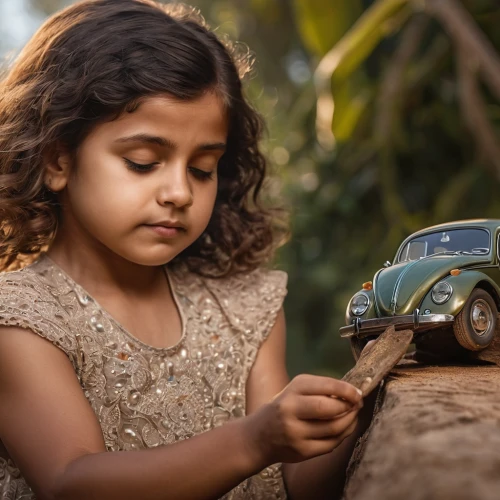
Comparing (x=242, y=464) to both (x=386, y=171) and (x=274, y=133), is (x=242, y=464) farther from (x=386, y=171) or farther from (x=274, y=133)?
(x=274, y=133)

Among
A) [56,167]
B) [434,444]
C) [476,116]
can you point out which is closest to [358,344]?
[434,444]

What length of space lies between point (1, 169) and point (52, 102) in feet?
0.67

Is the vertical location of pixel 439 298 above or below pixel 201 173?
below

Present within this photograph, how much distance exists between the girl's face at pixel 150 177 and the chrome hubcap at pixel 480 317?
0.58m

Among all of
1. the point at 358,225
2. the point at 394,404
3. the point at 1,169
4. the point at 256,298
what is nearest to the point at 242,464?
the point at 394,404

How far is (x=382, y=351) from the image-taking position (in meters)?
1.06

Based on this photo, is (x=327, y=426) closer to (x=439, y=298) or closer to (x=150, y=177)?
(x=439, y=298)

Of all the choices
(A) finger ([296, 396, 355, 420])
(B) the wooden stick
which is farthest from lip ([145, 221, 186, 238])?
(A) finger ([296, 396, 355, 420])

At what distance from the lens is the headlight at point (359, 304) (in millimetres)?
1180

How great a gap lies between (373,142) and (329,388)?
7.98 feet

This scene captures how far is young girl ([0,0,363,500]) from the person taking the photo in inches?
52.1

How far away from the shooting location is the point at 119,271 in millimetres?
1657

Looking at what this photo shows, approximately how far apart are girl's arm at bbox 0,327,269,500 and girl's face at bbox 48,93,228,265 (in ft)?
0.87

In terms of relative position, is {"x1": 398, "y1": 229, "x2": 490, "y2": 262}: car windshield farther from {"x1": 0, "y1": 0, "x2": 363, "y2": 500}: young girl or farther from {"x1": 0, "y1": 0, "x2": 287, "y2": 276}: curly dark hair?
{"x1": 0, "y1": 0, "x2": 287, "y2": 276}: curly dark hair
